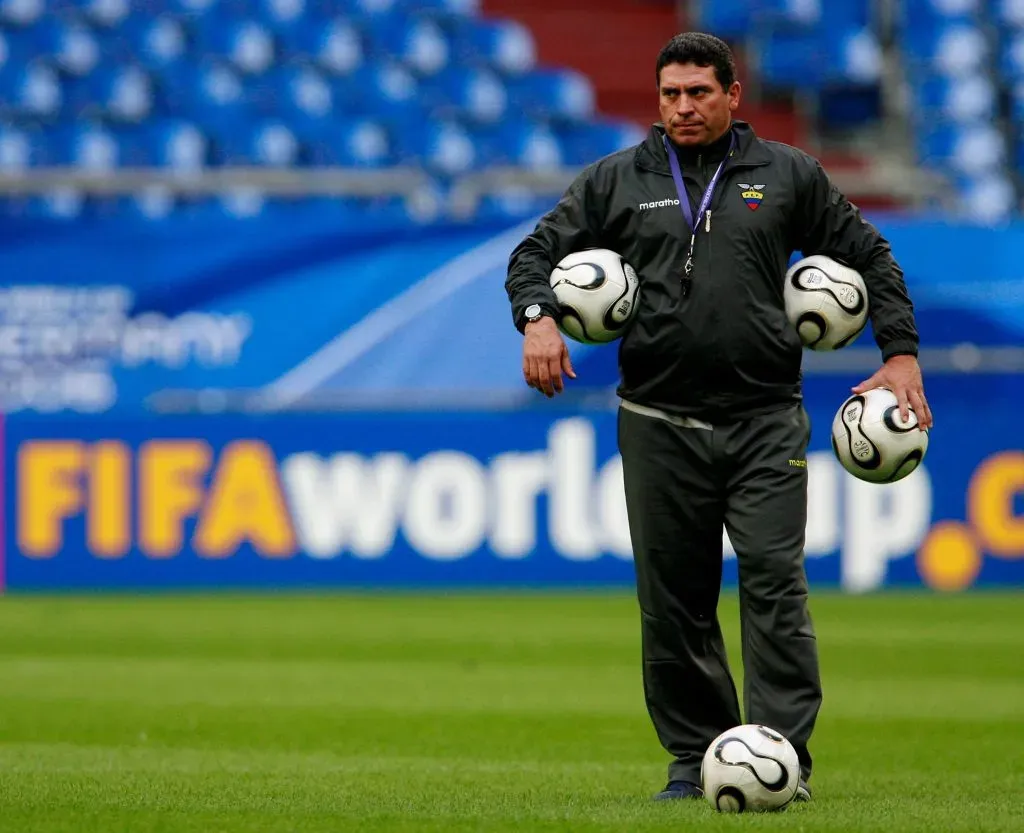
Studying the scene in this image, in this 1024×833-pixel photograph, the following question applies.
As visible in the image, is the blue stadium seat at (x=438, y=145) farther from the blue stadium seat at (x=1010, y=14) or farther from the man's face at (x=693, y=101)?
the man's face at (x=693, y=101)

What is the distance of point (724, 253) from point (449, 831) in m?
1.87

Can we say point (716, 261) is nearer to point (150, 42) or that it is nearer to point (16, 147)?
point (16, 147)

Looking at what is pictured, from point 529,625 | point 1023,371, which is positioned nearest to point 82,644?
point 529,625

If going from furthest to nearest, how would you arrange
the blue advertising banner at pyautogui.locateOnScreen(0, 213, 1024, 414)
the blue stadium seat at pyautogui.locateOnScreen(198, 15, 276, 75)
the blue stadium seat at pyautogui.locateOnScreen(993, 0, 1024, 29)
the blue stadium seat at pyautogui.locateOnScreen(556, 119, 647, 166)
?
the blue stadium seat at pyautogui.locateOnScreen(993, 0, 1024, 29), the blue stadium seat at pyautogui.locateOnScreen(198, 15, 276, 75), the blue stadium seat at pyautogui.locateOnScreen(556, 119, 647, 166), the blue advertising banner at pyautogui.locateOnScreen(0, 213, 1024, 414)

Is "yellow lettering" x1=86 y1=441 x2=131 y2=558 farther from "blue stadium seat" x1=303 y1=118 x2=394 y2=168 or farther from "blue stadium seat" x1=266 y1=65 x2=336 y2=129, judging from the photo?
"blue stadium seat" x1=266 y1=65 x2=336 y2=129

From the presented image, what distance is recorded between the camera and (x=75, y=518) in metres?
14.7

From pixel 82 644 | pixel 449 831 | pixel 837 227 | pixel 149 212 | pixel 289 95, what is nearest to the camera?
pixel 449 831

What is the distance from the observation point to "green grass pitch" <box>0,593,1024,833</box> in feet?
18.0

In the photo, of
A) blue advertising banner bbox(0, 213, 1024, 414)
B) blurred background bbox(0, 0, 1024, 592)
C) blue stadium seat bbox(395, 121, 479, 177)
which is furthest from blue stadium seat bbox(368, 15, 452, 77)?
blue advertising banner bbox(0, 213, 1024, 414)

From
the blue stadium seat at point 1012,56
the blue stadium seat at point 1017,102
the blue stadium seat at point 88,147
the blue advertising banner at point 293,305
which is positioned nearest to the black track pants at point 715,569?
the blue advertising banner at point 293,305

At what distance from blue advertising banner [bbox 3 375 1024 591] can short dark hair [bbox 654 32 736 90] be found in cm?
904

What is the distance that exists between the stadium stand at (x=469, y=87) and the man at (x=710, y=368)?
9292 millimetres

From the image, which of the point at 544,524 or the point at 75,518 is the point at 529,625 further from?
the point at 75,518

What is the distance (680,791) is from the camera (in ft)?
19.0
